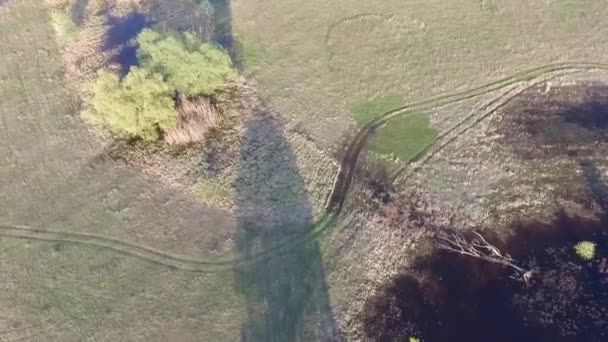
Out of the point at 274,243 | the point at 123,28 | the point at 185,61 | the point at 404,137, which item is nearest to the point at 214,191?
the point at 274,243

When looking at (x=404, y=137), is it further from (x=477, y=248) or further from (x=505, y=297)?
(x=505, y=297)

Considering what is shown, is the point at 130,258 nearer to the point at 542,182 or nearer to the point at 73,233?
the point at 73,233

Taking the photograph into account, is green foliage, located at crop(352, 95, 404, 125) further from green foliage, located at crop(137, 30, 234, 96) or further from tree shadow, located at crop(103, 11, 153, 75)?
tree shadow, located at crop(103, 11, 153, 75)

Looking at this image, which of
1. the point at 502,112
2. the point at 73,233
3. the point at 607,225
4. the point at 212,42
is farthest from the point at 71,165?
the point at 607,225

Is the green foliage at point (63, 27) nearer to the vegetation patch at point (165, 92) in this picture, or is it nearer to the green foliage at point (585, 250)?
→ the vegetation patch at point (165, 92)

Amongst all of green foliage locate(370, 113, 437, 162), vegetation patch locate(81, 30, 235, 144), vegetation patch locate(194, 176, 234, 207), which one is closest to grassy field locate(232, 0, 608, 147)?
green foliage locate(370, 113, 437, 162)

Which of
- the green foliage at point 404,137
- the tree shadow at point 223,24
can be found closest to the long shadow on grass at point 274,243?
the green foliage at point 404,137

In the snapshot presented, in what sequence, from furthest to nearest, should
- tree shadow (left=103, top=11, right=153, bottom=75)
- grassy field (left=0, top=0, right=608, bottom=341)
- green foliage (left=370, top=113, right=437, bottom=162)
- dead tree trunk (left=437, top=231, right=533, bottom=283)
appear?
tree shadow (left=103, top=11, right=153, bottom=75), green foliage (left=370, top=113, right=437, bottom=162), dead tree trunk (left=437, top=231, right=533, bottom=283), grassy field (left=0, top=0, right=608, bottom=341)
